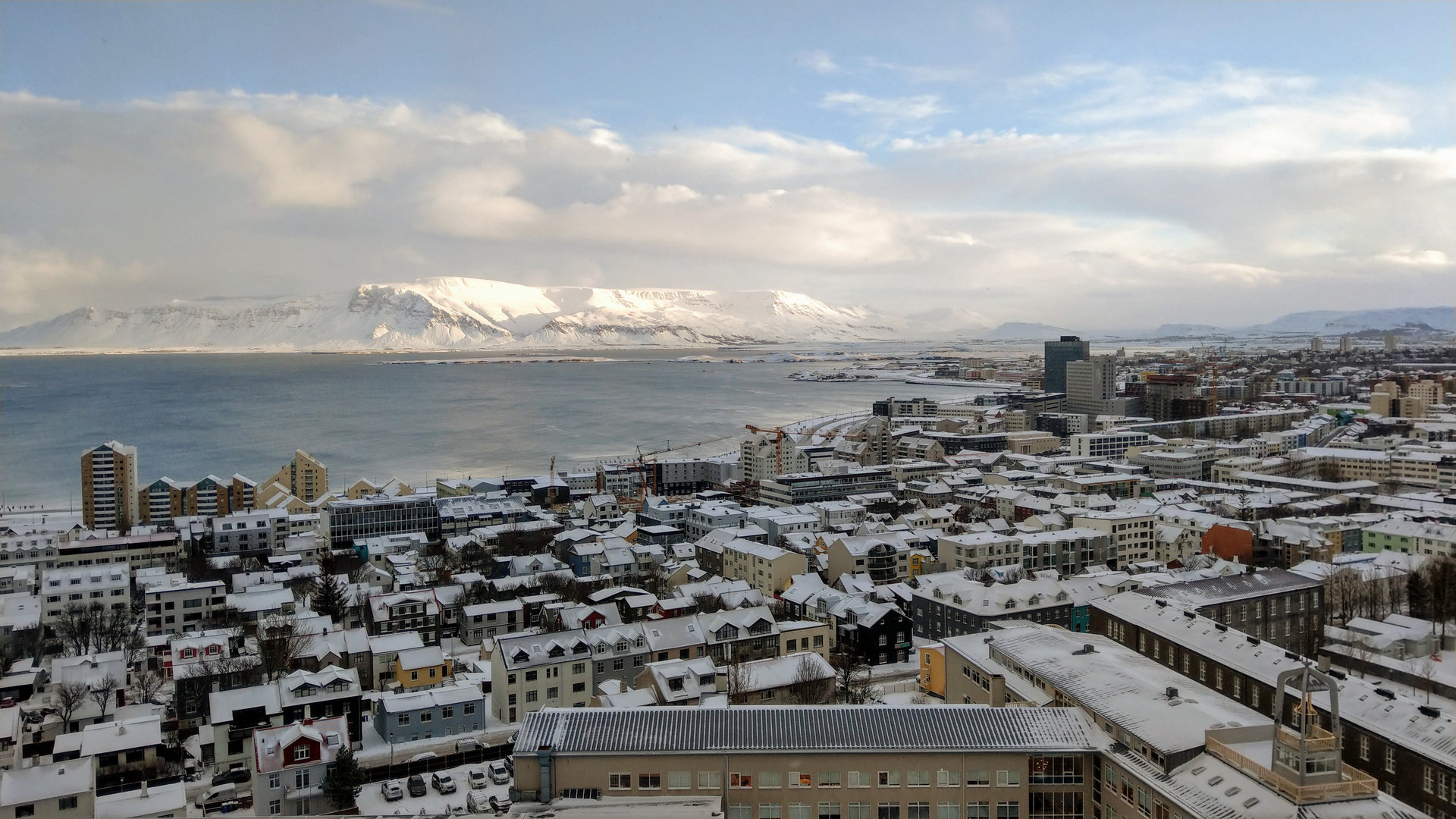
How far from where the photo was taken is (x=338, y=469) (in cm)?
1355

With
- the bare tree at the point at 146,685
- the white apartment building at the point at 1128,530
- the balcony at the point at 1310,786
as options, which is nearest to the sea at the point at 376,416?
the bare tree at the point at 146,685

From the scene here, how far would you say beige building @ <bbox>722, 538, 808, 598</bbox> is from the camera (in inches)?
260

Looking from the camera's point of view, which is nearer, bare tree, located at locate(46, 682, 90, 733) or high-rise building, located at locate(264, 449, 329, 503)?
bare tree, located at locate(46, 682, 90, 733)

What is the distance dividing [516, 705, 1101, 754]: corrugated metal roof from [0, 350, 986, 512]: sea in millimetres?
10277

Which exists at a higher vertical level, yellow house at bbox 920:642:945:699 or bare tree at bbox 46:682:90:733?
yellow house at bbox 920:642:945:699

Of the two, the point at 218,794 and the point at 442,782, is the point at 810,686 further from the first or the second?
the point at 218,794

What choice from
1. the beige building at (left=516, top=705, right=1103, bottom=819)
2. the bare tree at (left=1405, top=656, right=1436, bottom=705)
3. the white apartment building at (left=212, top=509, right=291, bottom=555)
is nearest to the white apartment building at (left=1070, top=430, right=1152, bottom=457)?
the bare tree at (left=1405, top=656, right=1436, bottom=705)

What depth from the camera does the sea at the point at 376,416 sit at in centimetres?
1405

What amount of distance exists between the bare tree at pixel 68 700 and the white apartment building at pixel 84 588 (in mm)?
1827

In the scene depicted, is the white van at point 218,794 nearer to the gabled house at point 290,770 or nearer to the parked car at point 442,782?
the gabled house at point 290,770

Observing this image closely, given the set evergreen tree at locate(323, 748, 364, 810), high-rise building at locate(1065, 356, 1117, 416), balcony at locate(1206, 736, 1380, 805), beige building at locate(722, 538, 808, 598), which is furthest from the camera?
high-rise building at locate(1065, 356, 1117, 416)

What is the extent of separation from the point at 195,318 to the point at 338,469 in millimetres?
62482

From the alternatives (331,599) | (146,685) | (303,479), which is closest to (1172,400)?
(303,479)

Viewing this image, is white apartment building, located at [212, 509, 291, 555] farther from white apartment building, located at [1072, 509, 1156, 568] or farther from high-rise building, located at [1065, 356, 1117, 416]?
high-rise building, located at [1065, 356, 1117, 416]
